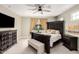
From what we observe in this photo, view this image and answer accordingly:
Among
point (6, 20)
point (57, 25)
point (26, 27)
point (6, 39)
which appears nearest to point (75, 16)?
point (57, 25)

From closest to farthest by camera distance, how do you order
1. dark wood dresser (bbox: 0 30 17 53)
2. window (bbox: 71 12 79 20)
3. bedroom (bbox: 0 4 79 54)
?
1. bedroom (bbox: 0 4 79 54)
2. window (bbox: 71 12 79 20)
3. dark wood dresser (bbox: 0 30 17 53)

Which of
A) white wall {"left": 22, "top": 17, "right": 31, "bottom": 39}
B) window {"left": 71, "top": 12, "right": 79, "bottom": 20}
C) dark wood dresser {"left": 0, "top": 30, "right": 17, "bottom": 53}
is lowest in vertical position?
dark wood dresser {"left": 0, "top": 30, "right": 17, "bottom": 53}

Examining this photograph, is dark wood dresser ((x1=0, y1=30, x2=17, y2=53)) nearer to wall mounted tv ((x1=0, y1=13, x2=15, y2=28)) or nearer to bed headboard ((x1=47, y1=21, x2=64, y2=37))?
wall mounted tv ((x1=0, y1=13, x2=15, y2=28))

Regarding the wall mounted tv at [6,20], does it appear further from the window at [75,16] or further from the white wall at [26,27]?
the window at [75,16]

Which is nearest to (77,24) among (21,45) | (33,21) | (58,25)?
(58,25)

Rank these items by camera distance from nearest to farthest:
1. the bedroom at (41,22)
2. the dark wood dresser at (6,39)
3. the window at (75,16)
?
1. the bedroom at (41,22)
2. the window at (75,16)
3. the dark wood dresser at (6,39)

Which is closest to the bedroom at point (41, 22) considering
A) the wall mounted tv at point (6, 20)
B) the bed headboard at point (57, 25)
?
the bed headboard at point (57, 25)

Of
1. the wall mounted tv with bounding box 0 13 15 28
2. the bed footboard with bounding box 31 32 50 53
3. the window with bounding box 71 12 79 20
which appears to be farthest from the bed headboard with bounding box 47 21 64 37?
the wall mounted tv with bounding box 0 13 15 28

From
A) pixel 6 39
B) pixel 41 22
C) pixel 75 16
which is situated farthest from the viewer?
pixel 6 39

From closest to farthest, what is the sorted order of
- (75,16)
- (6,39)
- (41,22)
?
(41,22), (75,16), (6,39)

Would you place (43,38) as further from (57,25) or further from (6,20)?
(6,20)


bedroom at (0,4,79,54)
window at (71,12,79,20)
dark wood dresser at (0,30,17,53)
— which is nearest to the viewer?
bedroom at (0,4,79,54)

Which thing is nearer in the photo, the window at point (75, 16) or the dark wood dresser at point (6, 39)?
the window at point (75, 16)
